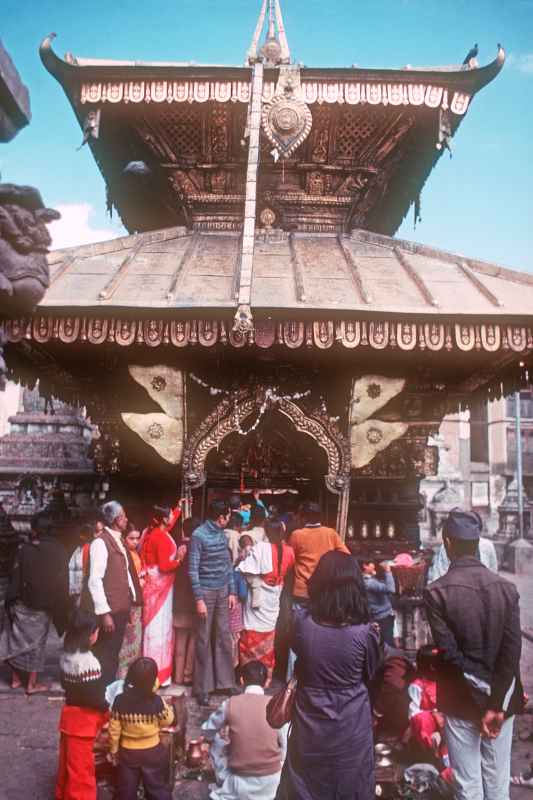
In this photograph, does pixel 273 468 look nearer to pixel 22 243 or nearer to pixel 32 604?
pixel 32 604

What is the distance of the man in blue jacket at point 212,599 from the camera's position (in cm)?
571

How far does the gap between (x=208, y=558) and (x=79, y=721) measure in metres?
2.37

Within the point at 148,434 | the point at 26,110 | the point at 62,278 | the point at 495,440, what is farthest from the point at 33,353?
the point at 495,440

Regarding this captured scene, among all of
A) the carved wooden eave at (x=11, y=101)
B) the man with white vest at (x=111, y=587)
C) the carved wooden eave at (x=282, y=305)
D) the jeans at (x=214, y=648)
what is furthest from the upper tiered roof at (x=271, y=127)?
the jeans at (x=214, y=648)

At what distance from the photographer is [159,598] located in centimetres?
601

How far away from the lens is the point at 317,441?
23.3 ft

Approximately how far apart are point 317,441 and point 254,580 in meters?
1.85

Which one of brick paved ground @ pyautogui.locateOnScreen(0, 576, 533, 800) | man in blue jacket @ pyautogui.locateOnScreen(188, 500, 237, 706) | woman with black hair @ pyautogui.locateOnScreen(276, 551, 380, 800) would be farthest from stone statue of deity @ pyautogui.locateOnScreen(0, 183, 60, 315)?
man in blue jacket @ pyautogui.locateOnScreen(188, 500, 237, 706)

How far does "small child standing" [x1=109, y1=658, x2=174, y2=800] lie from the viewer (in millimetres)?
3324

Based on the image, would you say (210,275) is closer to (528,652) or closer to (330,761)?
(330,761)

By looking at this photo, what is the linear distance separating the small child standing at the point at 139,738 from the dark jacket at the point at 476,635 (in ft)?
5.49

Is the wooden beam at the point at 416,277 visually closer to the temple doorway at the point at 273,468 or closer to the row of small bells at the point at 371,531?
the temple doorway at the point at 273,468

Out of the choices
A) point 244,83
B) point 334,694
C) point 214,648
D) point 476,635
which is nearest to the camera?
point 334,694

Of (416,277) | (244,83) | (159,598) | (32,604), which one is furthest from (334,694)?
(244,83)
